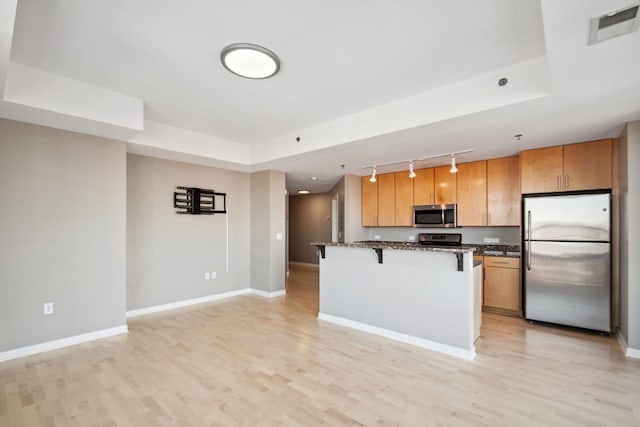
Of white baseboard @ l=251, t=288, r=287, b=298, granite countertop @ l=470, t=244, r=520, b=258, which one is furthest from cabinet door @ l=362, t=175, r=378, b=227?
white baseboard @ l=251, t=288, r=287, b=298

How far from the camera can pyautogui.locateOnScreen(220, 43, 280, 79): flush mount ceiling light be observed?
7.74 ft

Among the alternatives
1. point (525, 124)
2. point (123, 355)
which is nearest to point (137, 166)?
point (123, 355)

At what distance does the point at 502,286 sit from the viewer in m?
4.46

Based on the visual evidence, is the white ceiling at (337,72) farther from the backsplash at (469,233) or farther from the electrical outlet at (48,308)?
the electrical outlet at (48,308)

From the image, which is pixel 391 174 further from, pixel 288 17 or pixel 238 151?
pixel 288 17

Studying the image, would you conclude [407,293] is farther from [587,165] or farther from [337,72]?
[587,165]

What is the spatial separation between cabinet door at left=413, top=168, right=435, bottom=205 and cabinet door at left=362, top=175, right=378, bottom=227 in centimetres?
87

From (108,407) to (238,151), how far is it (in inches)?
153

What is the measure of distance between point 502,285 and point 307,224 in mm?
6125

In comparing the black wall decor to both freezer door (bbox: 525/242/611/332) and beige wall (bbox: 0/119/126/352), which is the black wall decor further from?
freezer door (bbox: 525/242/611/332)

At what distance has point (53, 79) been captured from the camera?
2830mm

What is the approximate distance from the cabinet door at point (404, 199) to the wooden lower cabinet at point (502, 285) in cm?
161

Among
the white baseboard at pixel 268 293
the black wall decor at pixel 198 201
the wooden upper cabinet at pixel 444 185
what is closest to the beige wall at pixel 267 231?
the white baseboard at pixel 268 293

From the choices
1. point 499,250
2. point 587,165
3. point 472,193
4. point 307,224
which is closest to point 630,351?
point 499,250
